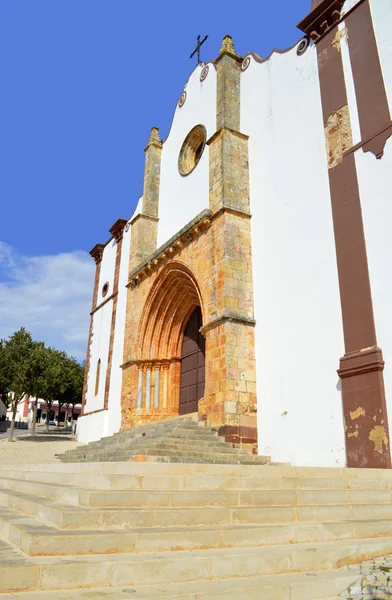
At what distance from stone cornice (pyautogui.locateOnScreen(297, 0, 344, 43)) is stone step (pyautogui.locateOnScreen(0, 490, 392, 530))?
9.63m

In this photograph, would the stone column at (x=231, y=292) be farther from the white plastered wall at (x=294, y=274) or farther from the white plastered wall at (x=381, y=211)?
the white plastered wall at (x=381, y=211)

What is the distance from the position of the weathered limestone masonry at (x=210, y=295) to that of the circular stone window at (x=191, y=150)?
1.70 meters

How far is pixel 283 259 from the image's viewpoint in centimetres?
1049

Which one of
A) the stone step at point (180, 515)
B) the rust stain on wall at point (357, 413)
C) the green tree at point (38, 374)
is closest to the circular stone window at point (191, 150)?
the rust stain on wall at point (357, 413)

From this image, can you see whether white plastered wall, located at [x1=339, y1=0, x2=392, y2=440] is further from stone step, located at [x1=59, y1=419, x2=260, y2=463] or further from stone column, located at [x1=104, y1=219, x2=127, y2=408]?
stone column, located at [x1=104, y1=219, x2=127, y2=408]

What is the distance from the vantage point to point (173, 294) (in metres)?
14.4

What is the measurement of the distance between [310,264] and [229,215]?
2.79 metres

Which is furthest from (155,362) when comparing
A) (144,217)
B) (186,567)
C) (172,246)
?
(186,567)

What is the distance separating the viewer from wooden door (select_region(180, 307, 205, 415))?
13.4 meters

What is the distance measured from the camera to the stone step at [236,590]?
9.22 feet

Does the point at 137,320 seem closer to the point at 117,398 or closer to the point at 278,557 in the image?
the point at 117,398

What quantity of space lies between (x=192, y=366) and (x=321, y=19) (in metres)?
9.10

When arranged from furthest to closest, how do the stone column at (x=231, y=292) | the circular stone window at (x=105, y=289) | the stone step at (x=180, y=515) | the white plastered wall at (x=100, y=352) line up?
the circular stone window at (x=105, y=289), the white plastered wall at (x=100, y=352), the stone column at (x=231, y=292), the stone step at (x=180, y=515)

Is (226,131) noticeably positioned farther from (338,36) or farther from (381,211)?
(381,211)
